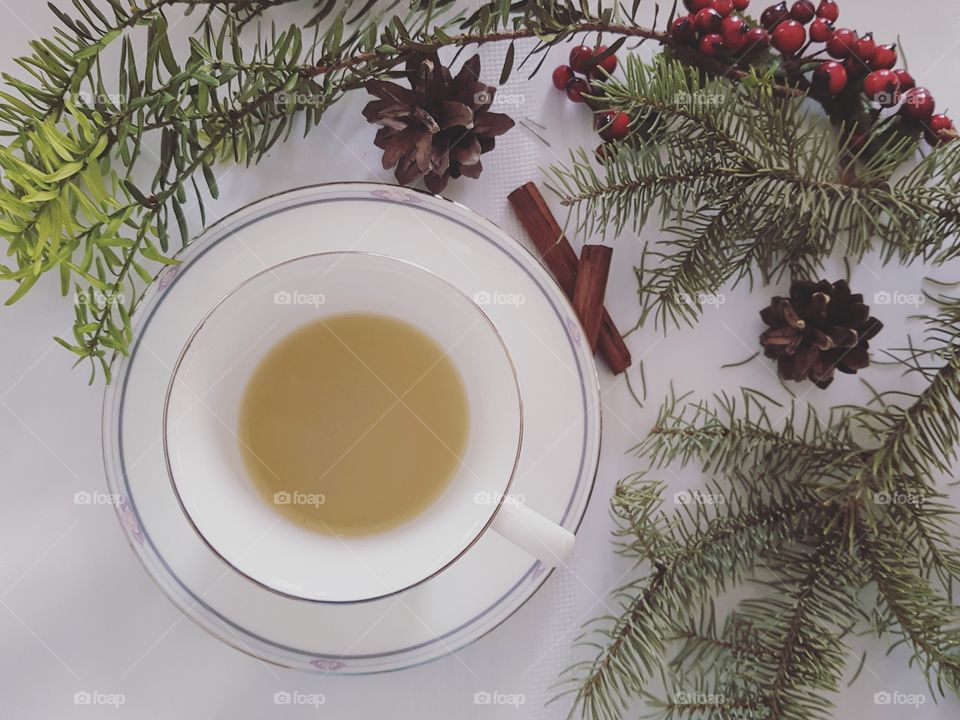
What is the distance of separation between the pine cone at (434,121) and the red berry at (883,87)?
33cm

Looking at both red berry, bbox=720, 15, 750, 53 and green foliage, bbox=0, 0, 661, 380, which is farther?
red berry, bbox=720, 15, 750, 53

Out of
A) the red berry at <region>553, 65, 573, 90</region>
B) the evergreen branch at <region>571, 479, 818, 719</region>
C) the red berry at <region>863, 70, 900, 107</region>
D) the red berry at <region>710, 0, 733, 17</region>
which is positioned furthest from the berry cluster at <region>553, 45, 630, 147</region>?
the evergreen branch at <region>571, 479, 818, 719</region>

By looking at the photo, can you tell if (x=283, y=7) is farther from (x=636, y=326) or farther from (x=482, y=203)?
(x=636, y=326)

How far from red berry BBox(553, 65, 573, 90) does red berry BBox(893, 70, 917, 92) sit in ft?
0.98

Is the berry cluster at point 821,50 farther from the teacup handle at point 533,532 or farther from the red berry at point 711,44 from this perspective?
the teacup handle at point 533,532

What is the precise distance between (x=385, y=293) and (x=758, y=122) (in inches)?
14.1

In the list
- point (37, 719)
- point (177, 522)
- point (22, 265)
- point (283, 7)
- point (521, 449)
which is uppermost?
point (283, 7)

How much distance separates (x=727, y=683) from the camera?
727 mm

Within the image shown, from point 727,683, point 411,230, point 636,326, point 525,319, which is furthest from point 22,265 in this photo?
point 727,683

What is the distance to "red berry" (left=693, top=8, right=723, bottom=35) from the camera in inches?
28.3

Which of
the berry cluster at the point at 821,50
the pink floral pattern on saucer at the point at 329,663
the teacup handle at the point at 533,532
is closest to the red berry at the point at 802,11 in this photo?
the berry cluster at the point at 821,50

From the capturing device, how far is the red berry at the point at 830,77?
723 millimetres

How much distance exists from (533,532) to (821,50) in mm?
535

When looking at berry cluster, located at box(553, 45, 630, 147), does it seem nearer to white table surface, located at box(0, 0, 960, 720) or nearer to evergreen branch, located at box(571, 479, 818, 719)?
white table surface, located at box(0, 0, 960, 720)
